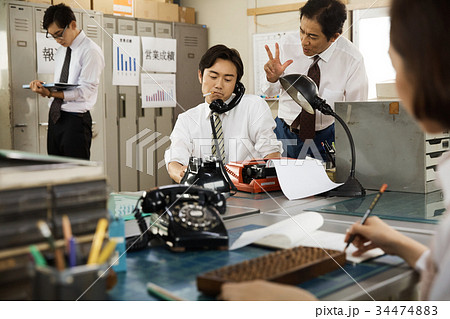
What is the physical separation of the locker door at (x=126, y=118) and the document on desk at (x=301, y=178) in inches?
96.6

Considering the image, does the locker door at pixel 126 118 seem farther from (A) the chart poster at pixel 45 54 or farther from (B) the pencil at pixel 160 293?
(B) the pencil at pixel 160 293

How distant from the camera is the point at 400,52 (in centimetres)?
58

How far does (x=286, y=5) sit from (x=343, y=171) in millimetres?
2172

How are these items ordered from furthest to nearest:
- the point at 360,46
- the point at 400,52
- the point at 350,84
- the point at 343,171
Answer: the point at 360,46 < the point at 350,84 < the point at 343,171 < the point at 400,52

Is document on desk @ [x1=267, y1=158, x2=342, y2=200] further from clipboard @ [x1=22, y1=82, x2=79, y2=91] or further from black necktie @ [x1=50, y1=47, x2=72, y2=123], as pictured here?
black necktie @ [x1=50, y1=47, x2=72, y2=123]

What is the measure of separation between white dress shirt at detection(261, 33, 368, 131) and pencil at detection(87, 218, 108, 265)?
69.3 inches

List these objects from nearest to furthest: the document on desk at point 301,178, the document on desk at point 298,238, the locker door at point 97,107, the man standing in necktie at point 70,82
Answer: the document on desk at point 298,238 < the document on desk at point 301,178 < the man standing in necktie at point 70,82 < the locker door at point 97,107

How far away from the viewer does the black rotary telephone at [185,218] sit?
83 centimetres

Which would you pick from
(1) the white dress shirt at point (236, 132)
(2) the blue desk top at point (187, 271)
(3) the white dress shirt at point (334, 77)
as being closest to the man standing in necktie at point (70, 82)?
(1) the white dress shirt at point (236, 132)

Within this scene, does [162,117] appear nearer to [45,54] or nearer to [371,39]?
[45,54]

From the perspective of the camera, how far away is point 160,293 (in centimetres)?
63

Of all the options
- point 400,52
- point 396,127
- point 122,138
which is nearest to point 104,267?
point 400,52

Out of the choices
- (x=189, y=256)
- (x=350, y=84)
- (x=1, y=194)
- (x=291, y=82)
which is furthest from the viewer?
(x=350, y=84)
